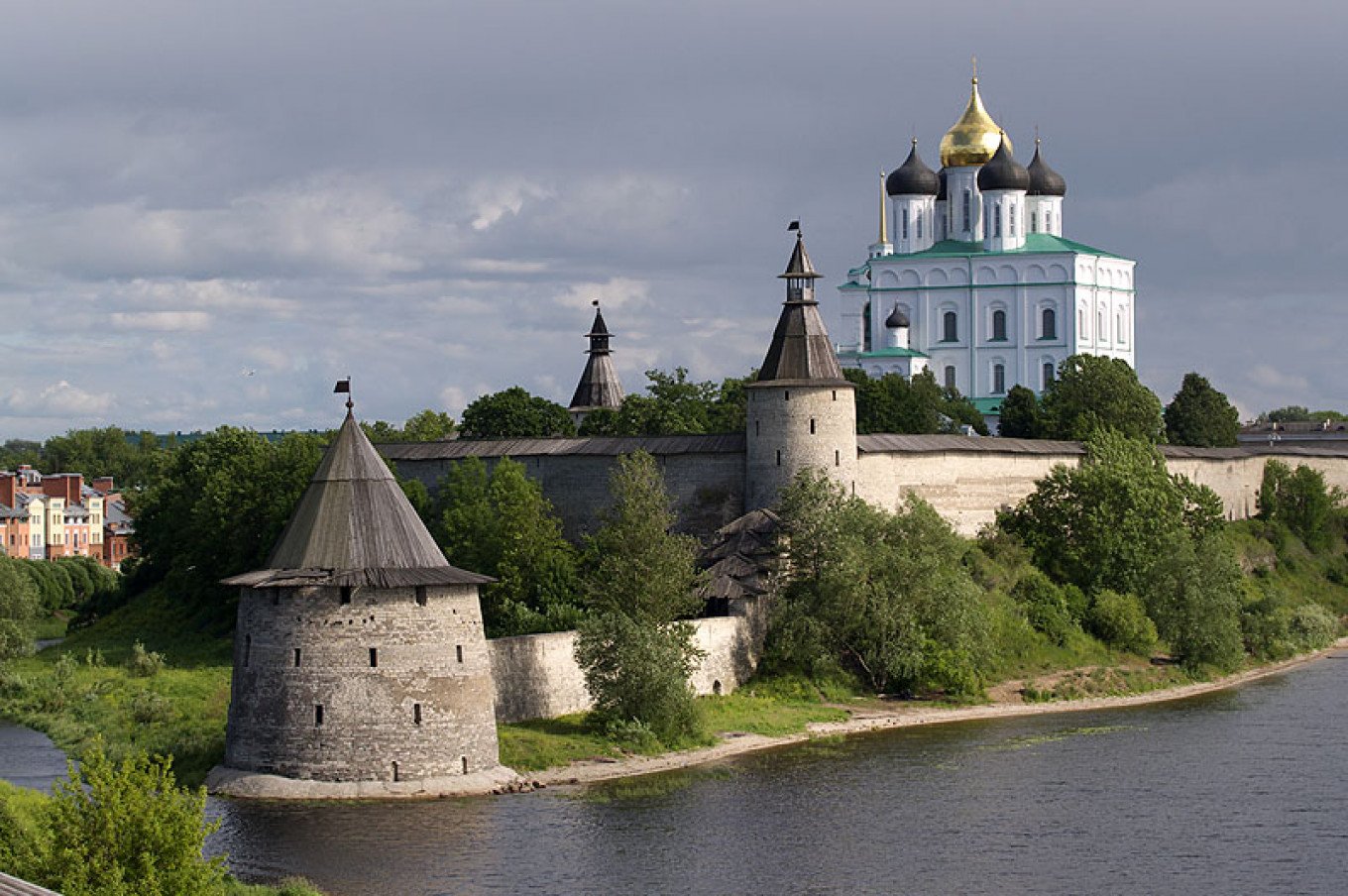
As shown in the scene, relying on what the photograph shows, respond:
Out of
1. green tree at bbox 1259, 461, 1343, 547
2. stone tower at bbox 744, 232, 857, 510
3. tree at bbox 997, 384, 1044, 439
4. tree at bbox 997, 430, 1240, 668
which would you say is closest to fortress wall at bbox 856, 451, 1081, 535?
tree at bbox 997, 430, 1240, 668

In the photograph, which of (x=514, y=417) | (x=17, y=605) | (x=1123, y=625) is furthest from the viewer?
(x=514, y=417)

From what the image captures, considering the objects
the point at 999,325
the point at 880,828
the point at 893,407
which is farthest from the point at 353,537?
the point at 999,325

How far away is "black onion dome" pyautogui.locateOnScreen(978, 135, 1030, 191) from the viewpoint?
2800 inches

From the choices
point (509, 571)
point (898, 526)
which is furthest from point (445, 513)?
point (898, 526)

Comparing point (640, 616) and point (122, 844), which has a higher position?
point (640, 616)

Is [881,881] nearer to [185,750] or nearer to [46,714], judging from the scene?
[185,750]

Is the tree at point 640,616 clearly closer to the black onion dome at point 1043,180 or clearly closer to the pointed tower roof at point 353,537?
the pointed tower roof at point 353,537

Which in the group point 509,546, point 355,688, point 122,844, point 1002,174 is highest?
point 1002,174

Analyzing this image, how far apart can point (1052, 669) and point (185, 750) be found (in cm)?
1679

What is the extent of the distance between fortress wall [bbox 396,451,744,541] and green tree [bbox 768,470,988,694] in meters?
3.50

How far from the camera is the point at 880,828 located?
2328 centimetres

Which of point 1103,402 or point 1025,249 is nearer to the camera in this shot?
point 1103,402

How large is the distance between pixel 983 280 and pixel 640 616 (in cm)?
4512

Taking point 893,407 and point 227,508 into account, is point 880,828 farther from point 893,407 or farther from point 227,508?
point 893,407
